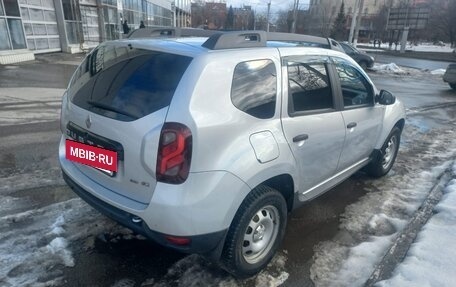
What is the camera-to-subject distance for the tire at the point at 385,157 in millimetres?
4500

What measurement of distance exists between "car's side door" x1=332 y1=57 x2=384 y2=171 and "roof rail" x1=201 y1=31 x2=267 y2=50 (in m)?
1.06

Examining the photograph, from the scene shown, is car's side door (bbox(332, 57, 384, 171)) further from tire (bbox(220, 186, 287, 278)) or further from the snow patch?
the snow patch

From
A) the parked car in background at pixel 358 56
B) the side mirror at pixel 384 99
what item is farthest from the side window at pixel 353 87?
the parked car in background at pixel 358 56

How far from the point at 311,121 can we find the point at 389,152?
2506mm

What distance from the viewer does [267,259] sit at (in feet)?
9.34

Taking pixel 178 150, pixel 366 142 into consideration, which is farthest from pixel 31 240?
pixel 366 142

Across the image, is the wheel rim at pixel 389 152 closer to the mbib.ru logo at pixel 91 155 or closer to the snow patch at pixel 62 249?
the mbib.ru logo at pixel 91 155

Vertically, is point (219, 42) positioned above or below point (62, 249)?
above

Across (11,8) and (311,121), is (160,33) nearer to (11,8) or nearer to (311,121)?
(311,121)

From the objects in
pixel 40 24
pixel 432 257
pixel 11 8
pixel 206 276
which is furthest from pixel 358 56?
pixel 206 276

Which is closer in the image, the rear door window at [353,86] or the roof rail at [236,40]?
the roof rail at [236,40]

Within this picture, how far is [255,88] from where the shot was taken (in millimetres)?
2498

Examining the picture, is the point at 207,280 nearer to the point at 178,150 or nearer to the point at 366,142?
the point at 178,150

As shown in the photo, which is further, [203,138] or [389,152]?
[389,152]
